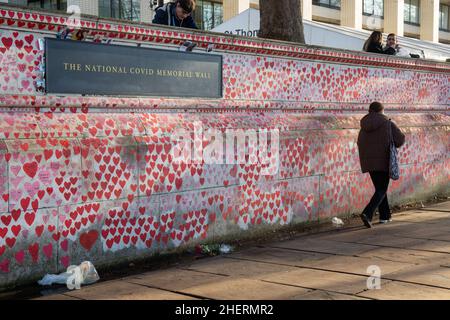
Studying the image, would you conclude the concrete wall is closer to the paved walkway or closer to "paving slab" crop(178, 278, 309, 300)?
the paved walkway

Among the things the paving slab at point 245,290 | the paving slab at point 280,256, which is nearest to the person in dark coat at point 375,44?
the paving slab at point 280,256

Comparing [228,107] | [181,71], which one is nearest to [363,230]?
[228,107]

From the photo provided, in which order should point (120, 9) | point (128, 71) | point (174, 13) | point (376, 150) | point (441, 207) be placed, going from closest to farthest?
1. point (128, 71)
2. point (174, 13)
3. point (376, 150)
4. point (441, 207)
5. point (120, 9)

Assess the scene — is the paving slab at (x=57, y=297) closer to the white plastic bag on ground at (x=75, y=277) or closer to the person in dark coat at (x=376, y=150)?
the white plastic bag on ground at (x=75, y=277)

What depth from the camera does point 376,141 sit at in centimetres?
874

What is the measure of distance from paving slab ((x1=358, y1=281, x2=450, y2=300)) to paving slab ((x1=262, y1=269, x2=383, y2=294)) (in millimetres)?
164

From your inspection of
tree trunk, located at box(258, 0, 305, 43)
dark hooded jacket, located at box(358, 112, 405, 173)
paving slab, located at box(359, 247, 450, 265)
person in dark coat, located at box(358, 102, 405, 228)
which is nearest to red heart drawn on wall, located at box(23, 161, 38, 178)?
paving slab, located at box(359, 247, 450, 265)

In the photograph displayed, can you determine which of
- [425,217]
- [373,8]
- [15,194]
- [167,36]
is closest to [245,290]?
[15,194]

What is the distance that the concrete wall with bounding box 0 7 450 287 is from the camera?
5.82 metres

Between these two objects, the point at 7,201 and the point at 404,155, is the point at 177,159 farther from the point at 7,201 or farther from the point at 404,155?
the point at 404,155

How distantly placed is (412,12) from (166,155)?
3495cm

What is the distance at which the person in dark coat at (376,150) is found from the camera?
870 centimetres

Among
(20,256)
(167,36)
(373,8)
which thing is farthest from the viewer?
(373,8)

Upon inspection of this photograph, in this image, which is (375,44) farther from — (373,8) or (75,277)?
(373,8)
